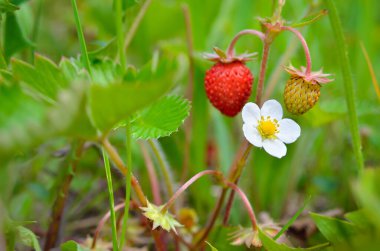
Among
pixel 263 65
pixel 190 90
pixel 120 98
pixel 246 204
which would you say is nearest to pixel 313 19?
pixel 263 65

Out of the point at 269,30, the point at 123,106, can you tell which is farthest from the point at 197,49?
the point at 123,106

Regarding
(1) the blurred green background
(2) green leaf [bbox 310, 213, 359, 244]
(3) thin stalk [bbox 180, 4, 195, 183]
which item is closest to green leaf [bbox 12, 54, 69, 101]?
(1) the blurred green background

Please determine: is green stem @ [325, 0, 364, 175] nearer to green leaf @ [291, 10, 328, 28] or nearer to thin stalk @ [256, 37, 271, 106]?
green leaf @ [291, 10, 328, 28]

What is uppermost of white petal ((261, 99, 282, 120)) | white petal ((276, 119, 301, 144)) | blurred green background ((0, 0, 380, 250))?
white petal ((261, 99, 282, 120))

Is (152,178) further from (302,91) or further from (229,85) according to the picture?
(302,91)

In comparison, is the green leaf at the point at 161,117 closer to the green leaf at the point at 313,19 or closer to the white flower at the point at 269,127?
the white flower at the point at 269,127

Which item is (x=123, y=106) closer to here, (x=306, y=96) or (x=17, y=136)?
(x=17, y=136)
